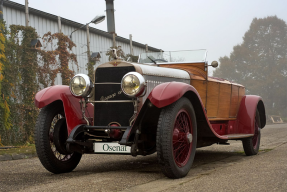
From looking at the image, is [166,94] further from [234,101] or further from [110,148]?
[234,101]

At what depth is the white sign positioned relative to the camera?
3945mm

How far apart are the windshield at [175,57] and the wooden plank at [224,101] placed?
1.97 feet

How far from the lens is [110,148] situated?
158 inches

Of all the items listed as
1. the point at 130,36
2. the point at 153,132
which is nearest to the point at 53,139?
the point at 153,132

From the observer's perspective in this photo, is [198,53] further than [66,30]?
No

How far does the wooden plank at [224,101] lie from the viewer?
19.1 ft

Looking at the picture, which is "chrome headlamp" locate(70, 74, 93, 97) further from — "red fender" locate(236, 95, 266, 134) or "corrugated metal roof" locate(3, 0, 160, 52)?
"corrugated metal roof" locate(3, 0, 160, 52)

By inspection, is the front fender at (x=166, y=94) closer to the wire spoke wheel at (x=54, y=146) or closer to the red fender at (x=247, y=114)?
the wire spoke wheel at (x=54, y=146)

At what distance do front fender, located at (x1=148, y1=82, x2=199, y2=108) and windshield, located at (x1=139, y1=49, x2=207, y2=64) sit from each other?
2.16m

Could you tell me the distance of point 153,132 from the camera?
4316 mm

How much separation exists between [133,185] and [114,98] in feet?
4.46

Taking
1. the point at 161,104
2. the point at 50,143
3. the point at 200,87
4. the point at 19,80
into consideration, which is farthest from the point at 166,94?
the point at 19,80

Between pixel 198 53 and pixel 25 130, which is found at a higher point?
pixel 198 53

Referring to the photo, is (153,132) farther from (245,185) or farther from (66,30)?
(66,30)
